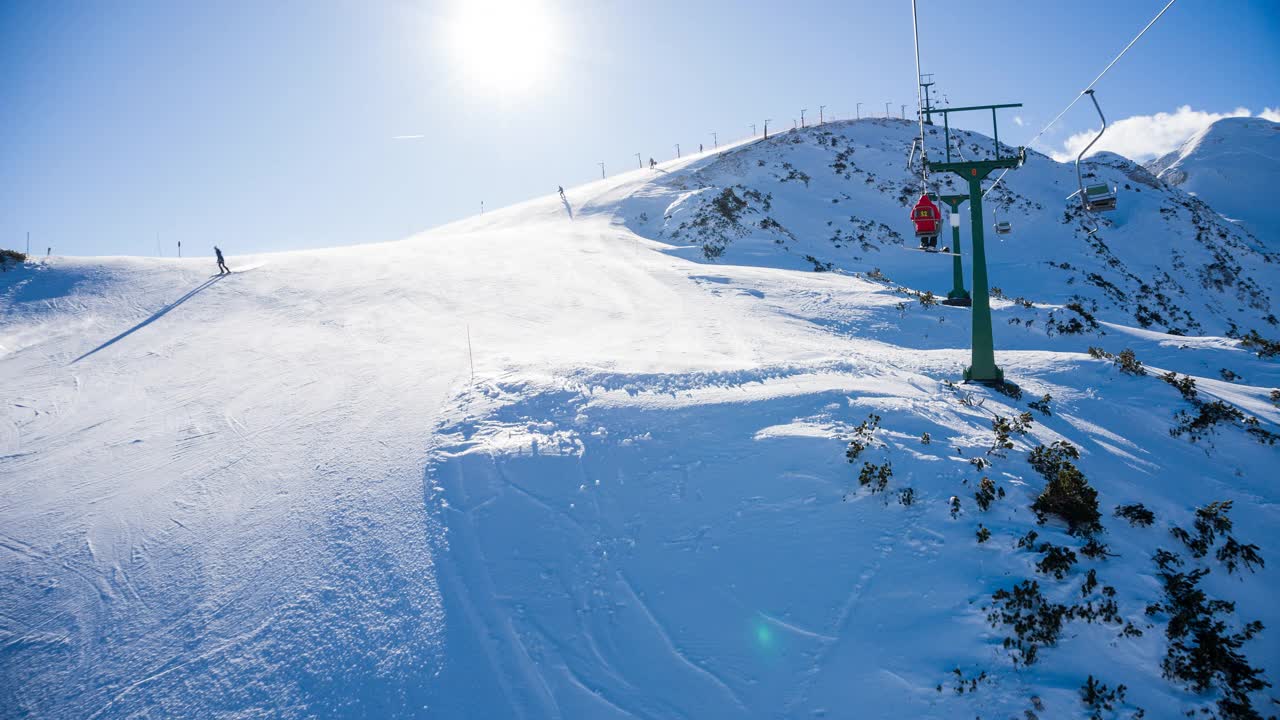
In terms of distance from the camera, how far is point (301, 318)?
49.6 feet

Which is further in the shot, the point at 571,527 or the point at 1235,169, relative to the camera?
the point at 1235,169

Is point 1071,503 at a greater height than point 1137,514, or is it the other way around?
point 1071,503

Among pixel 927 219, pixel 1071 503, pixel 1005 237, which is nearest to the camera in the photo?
pixel 1071 503

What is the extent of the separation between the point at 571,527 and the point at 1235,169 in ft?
464

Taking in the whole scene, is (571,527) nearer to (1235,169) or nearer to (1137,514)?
(1137,514)

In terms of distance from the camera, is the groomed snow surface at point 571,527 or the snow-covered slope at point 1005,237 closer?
the groomed snow surface at point 571,527

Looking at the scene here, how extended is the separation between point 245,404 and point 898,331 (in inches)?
631

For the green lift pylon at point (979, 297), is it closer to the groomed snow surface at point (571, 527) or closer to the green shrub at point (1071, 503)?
the groomed snow surface at point (571, 527)

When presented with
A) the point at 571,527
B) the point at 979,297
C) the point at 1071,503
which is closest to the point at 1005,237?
the point at 979,297

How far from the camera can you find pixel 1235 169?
9238cm

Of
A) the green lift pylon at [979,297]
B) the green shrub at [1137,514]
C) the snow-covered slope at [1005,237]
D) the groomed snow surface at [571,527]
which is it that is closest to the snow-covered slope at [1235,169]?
the snow-covered slope at [1005,237]

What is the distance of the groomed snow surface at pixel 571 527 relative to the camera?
491 cm

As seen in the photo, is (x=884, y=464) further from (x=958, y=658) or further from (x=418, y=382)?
(x=418, y=382)

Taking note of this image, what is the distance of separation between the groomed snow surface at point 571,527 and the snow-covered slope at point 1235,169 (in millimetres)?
97710
